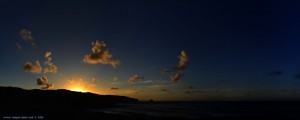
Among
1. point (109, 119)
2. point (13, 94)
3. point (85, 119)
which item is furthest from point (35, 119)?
point (13, 94)

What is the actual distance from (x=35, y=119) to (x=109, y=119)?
660 inches

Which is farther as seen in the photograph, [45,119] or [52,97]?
[52,97]

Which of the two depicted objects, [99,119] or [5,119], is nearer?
[5,119]

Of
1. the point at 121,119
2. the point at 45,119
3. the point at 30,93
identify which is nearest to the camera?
the point at 45,119

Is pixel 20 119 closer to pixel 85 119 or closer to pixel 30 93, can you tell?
pixel 85 119

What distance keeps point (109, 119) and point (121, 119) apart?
2969 mm

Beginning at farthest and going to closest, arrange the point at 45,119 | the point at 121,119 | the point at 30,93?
the point at 30,93 → the point at 121,119 → the point at 45,119

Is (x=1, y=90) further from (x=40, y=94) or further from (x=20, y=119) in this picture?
(x=20, y=119)

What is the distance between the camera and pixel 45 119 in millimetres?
58406

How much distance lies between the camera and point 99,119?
64.7m

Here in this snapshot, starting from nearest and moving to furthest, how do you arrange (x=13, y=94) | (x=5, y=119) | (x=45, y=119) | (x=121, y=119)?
(x=5, y=119), (x=45, y=119), (x=121, y=119), (x=13, y=94)

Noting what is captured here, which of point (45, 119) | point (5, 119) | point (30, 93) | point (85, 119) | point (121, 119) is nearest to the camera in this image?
point (5, 119)

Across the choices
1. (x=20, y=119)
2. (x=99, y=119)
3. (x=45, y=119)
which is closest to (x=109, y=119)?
(x=99, y=119)

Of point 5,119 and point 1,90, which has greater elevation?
→ point 1,90
